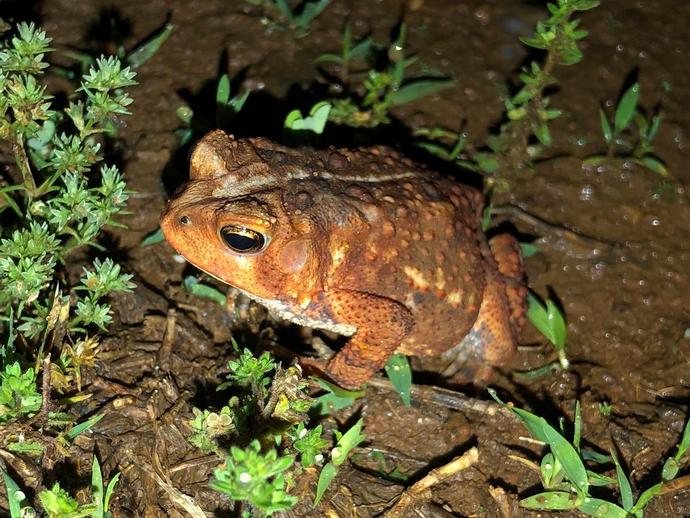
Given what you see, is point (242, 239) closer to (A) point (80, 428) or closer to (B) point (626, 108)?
(A) point (80, 428)

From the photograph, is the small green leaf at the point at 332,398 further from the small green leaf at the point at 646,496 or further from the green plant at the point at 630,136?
the green plant at the point at 630,136

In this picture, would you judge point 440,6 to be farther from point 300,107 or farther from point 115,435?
point 115,435

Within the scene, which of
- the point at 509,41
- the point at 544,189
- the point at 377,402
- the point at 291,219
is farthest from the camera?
the point at 509,41

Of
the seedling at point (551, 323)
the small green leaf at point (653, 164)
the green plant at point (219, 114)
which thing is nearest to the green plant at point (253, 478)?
the green plant at point (219, 114)

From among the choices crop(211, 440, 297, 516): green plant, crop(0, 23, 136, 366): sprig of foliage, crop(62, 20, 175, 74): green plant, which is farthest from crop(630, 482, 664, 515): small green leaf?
crop(62, 20, 175, 74): green plant

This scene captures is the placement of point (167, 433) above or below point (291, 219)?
below

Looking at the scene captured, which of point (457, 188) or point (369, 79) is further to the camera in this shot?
point (369, 79)

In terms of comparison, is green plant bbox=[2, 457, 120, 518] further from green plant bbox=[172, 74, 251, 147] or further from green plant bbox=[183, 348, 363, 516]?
green plant bbox=[172, 74, 251, 147]

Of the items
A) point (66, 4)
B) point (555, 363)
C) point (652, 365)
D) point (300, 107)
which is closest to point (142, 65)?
point (66, 4)
